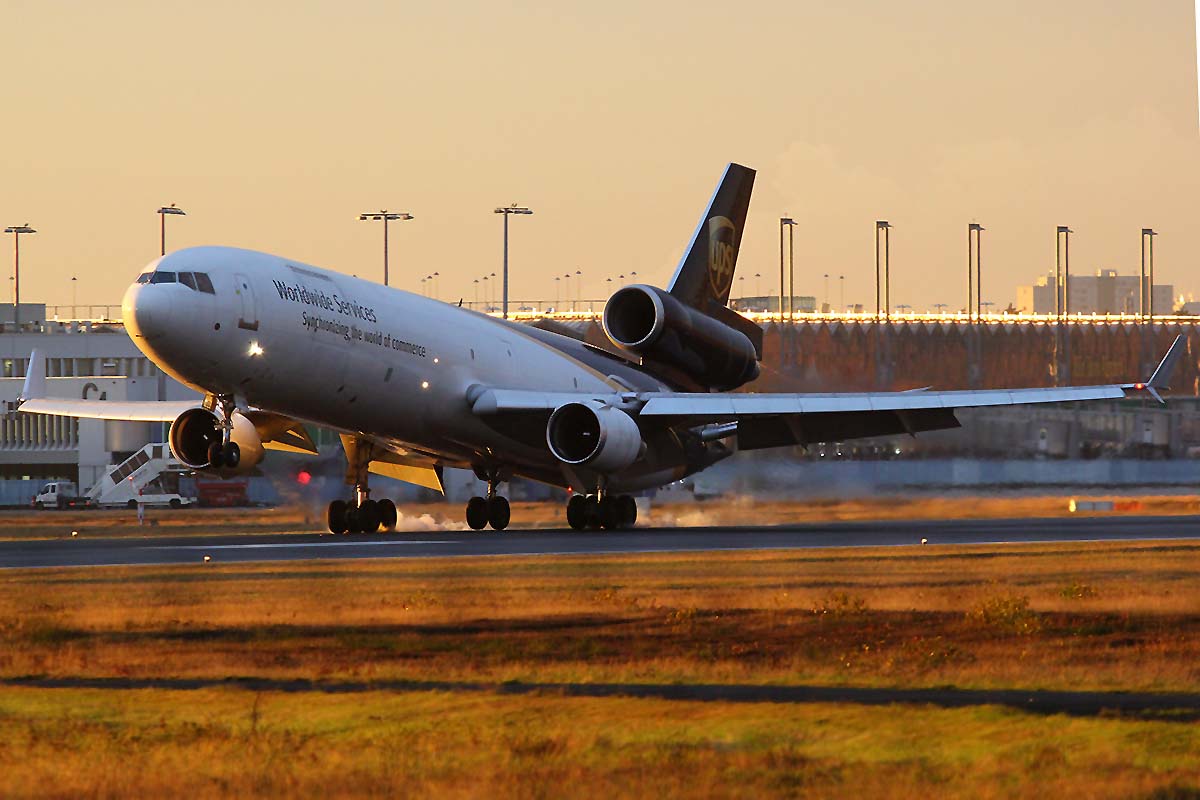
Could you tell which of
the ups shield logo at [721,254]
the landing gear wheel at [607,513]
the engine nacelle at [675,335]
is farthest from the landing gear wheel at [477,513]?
the ups shield logo at [721,254]

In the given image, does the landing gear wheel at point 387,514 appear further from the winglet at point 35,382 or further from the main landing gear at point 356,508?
the winglet at point 35,382

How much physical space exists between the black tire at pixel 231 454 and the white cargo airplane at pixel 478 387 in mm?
64

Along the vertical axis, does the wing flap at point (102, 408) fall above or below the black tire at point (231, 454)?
above

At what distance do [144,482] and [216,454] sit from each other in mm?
55862

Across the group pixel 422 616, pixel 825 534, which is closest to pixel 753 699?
pixel 422 616

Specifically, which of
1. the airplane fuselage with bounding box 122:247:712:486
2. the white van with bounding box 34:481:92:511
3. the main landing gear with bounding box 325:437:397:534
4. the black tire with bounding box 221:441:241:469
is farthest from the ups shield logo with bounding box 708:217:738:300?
the white van with bounding box 34:481:92:511

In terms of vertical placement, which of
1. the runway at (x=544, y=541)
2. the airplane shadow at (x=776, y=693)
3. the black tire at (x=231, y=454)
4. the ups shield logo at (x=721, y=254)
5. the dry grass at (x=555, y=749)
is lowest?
the dry grass at (x=555, y=749)

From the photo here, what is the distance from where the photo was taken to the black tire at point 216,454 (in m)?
38.5

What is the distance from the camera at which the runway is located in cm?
3706

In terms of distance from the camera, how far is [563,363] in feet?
168

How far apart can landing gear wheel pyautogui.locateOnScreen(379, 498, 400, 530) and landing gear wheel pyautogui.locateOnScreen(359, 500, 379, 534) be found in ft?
1.16

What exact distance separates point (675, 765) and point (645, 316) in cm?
3925

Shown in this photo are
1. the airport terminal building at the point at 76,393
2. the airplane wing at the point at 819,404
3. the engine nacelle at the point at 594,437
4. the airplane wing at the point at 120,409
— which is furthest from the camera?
the airport terminal building at the point at 76,393

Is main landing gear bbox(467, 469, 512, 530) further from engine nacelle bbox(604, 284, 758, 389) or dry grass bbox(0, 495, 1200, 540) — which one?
engine nacelle bbox(604, 284, 758, 389)
